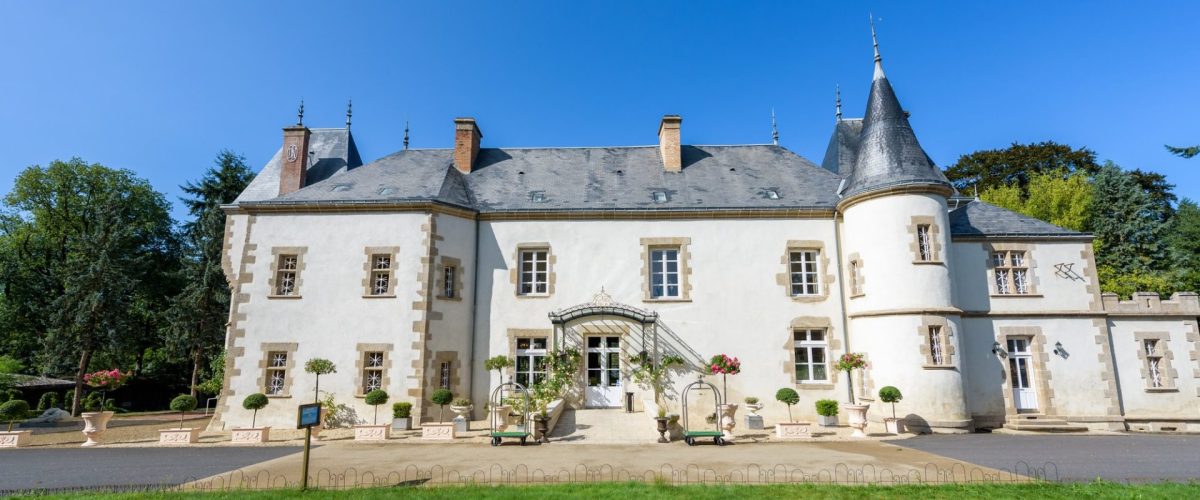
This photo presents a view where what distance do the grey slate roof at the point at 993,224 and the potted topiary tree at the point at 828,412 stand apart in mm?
5839

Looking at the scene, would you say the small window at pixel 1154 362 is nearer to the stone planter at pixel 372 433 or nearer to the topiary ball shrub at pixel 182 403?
the stone planter at pixel 372 433

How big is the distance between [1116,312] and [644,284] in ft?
39.9

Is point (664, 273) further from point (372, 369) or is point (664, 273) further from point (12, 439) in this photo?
point (12, 439)

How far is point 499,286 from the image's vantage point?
15711 millimetres

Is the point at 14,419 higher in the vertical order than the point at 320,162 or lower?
lower

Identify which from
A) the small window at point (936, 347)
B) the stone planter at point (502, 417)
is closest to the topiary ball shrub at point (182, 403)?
the stone planter at point (502, 417)

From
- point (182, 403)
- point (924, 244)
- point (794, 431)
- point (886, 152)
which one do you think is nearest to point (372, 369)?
point (182, 403)

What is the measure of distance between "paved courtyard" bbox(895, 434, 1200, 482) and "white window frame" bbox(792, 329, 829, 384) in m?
3.06

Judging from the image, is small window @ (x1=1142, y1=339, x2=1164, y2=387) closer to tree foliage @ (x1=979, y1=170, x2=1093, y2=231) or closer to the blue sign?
tree foliage @ (x1=979, y1=170, x2=1093, y2=231)

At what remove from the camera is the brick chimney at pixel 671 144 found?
60.2 ft

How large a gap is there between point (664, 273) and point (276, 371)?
34.6 ft

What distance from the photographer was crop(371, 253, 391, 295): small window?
14.9 metres

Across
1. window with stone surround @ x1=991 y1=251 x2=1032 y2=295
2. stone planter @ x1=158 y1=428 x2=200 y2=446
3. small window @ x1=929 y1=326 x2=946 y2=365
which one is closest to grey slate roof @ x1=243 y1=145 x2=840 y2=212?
small window @ x1=929 y1=326 x2=946 y2=365

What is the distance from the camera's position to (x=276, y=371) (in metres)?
14.5
